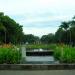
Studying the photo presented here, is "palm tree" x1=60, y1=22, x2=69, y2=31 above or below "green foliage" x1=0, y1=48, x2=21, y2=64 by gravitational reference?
above

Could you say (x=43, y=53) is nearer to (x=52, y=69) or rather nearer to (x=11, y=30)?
(x=52, y=69)

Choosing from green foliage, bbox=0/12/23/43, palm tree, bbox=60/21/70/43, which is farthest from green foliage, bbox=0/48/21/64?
palm tree, bbox=60/21/70/43

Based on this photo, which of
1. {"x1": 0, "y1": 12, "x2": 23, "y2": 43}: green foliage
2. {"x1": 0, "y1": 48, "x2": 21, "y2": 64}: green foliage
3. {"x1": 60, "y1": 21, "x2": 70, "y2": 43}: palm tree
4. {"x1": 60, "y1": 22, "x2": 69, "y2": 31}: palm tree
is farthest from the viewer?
{"x1": 60, "y1": 22, "x2": 69, "y2": 31}: palm tree

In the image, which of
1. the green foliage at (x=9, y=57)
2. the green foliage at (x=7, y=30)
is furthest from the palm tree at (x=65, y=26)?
the green foliage at (x=9, y=57)

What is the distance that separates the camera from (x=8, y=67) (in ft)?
34.4

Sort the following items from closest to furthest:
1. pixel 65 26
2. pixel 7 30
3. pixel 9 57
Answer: pixel 9 57 → pixel 7 30 → pixel 65 26

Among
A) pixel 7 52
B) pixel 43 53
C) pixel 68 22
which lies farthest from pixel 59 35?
pixel 7 52

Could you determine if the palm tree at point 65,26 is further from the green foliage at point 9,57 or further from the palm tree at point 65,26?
the green foliage at point 9,57

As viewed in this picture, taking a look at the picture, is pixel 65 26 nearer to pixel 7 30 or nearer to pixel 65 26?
pixel 65 26

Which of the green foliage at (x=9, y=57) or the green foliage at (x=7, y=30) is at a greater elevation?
the green foliage at (x=7, y=30)

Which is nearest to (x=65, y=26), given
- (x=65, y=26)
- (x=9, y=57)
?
(x=65, y=26)

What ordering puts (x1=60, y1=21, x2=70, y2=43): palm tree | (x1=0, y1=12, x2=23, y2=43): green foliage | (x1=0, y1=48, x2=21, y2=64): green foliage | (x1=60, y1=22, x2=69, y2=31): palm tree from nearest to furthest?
(x1=0, y1=48, x2=21, y2=64): green foliage < (x1=0, y1=12, x2=23, y2=43): green foliage < (x1=60, y1=21, x2=70, y2=43): palm tree < (x1=60, y1=22, x2=69, y2=31): palm tree

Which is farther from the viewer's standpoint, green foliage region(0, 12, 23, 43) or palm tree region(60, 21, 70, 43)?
palm tree region(60, 21, 70, 43)

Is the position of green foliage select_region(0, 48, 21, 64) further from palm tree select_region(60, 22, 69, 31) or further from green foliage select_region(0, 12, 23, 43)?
palm tree select_region(60, 22, 69, 31)
